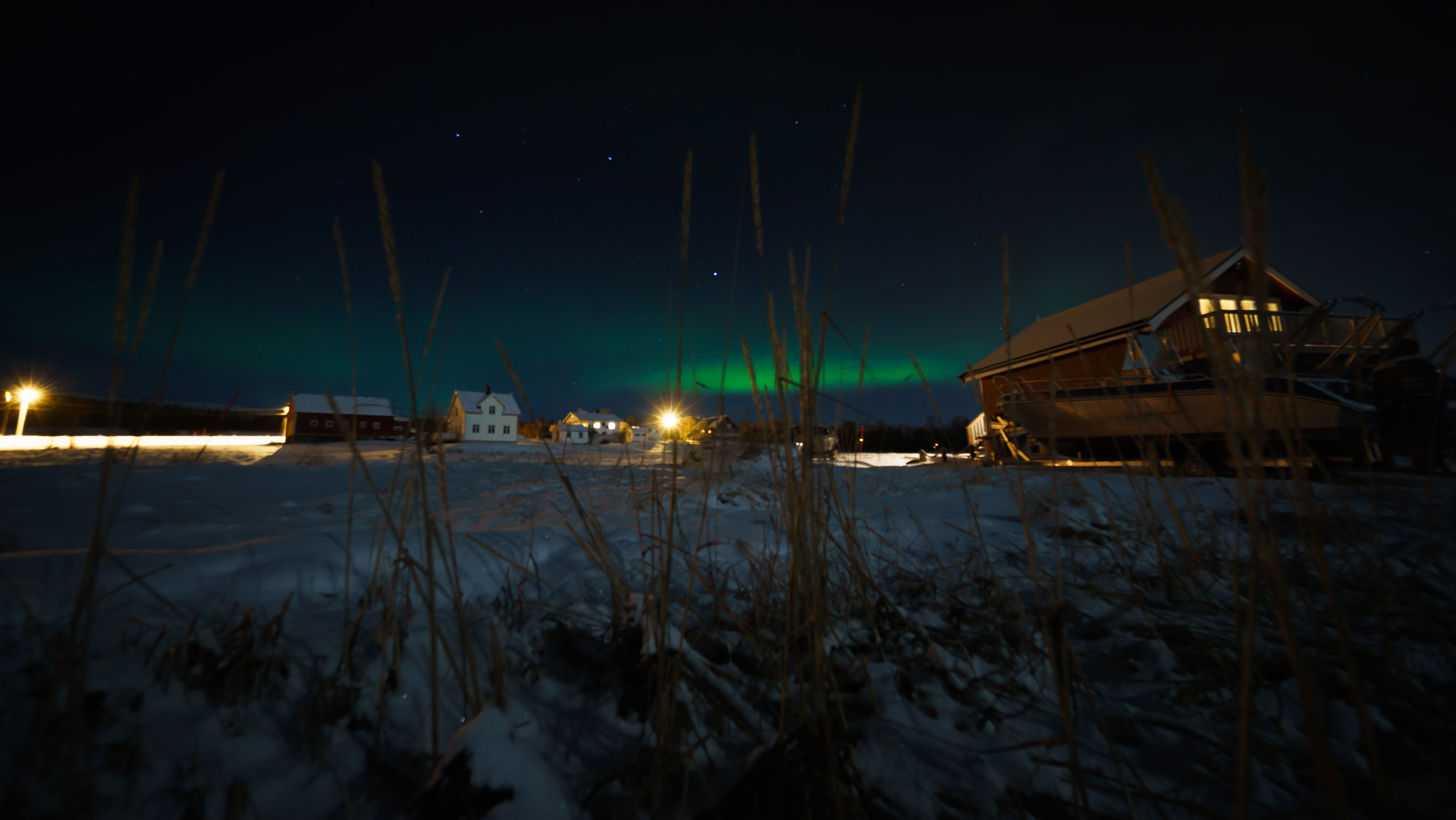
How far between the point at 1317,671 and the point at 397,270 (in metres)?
1.94

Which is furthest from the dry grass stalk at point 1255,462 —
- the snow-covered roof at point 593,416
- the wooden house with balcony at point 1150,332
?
the snow-covered roof at point 593,416

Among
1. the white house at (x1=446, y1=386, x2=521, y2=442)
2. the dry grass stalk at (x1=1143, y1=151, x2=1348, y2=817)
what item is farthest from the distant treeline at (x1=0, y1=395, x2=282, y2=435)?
the dry grass stalk at (x1=1143, y1=151, x2=1348, y2=817)

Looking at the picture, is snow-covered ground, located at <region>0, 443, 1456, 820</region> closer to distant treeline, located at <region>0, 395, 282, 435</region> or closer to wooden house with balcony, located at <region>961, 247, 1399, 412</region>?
wooden house with balcony, located at <region>961, 247, 1399, 412</region>

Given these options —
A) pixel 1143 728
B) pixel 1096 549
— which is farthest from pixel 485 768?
pixel 1096 549

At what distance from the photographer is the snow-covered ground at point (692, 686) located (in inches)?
29.2

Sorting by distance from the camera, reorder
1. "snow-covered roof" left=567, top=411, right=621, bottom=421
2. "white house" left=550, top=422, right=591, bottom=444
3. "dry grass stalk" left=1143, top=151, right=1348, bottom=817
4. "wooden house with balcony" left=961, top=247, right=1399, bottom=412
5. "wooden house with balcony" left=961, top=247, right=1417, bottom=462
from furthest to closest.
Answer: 1. "snow-covered roof" left=567, top=411, right=621, bottom=421
2. "wooden house with balcony" left=961, top=247, right=1399, bottom=412
3. "wooden house with balcony" left=961, top=247, right=1417, bottom=462
4. "white house" left=550, top=422, right=591, bottom=444
5. "dry grass stalk" left=1143, top=151, right=1348, bottom=817

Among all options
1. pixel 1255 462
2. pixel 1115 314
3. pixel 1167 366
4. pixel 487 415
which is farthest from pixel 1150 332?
pixel 487 415

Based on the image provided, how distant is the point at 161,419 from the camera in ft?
64.3

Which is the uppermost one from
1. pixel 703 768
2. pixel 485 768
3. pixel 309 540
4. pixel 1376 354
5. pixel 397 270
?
pixel 1376 354

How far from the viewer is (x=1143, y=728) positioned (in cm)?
94

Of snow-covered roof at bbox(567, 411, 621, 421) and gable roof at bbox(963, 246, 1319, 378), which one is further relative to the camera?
snow-covered roof at bbox(567, 411, 621, 421)

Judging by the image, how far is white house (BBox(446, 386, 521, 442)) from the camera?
34562mm

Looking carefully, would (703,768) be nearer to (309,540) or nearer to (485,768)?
(485,768)

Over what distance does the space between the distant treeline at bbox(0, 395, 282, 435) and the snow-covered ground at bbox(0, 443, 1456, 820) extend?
12.3m
